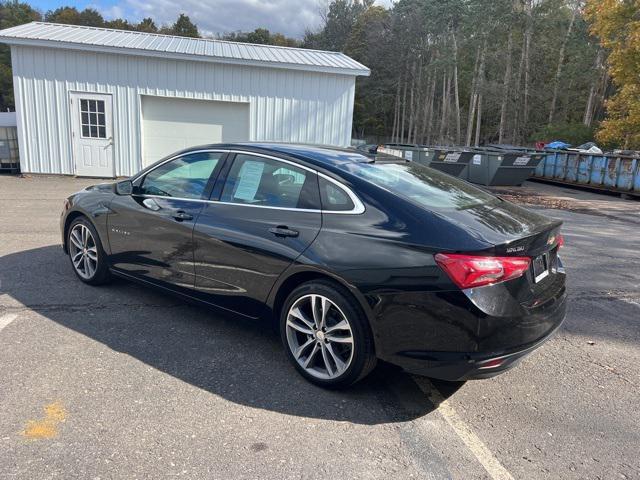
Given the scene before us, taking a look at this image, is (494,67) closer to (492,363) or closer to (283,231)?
(283,231)

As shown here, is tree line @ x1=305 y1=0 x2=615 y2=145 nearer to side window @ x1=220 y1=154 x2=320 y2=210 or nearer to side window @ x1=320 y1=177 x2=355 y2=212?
side window @ x1=220 y1=154 x2=320 y2=210

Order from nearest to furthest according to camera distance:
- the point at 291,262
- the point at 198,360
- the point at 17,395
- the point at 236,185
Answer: the point at 17,395
the point at 291,262
the point at 198,360
the point at 236,185

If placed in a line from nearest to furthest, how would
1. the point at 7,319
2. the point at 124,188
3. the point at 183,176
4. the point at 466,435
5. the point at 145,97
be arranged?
the point at 466,435 < the point at 7,319 < the point at 183,176 < the point at 124,188 < the point at 145,97

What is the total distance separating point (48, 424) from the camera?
2.78 metres

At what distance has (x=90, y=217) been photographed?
190 inches

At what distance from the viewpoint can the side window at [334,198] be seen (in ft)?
10.7

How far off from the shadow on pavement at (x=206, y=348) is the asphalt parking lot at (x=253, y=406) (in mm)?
15

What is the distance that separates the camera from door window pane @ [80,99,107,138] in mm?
13836

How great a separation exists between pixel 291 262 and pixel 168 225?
4.40 ft

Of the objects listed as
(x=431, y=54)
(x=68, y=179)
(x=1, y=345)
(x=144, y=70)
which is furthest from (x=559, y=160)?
(x=431, y=54)

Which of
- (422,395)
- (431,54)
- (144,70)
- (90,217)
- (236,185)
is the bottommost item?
(422,395)

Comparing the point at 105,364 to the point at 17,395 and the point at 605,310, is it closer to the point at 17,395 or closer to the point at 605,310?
the point at 17,395

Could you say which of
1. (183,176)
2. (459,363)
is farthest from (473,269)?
(183,176)

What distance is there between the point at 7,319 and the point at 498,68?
135 feet
